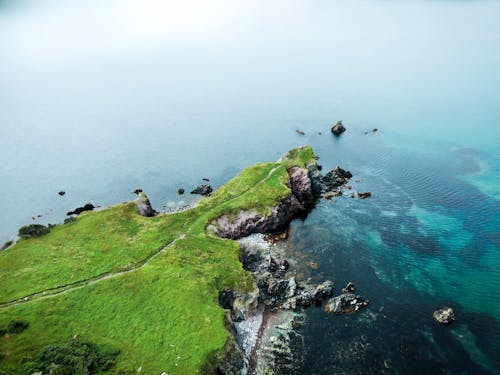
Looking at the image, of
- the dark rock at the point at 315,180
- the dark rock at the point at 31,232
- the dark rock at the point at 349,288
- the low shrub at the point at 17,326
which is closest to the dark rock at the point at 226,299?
the dark rock at the point at 349,288

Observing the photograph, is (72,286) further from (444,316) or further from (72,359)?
(444,316)

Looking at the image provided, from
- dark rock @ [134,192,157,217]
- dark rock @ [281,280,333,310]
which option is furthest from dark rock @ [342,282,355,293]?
dark rock @ [134,192,157,217]

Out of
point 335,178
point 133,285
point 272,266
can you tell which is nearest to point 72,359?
point 133,285

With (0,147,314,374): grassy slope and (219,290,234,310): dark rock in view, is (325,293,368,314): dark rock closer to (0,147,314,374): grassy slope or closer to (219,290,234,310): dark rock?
(0,147,314,374): grassy slope

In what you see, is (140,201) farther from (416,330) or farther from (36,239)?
(416,330)

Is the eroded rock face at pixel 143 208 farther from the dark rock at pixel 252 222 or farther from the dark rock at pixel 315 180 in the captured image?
the dark rock at pixel 315 180

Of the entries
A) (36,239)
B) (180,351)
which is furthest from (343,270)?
(36,239)

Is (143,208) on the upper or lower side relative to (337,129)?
upper
